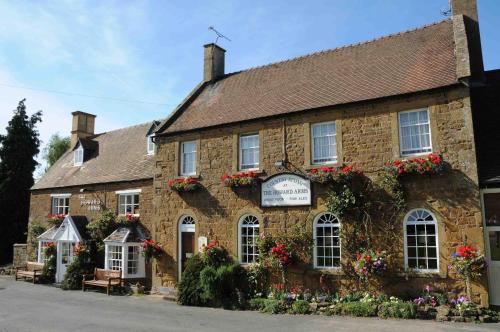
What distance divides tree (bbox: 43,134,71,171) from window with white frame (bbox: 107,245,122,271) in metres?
28.2

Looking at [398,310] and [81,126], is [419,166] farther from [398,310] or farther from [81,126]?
[81,126]

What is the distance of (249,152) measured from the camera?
16.4 metres

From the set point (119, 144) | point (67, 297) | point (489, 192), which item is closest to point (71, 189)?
point (119, 144)

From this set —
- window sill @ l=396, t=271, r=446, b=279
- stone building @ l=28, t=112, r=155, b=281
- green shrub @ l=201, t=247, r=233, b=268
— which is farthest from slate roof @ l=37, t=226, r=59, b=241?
window sill @ l=396, t=271, r=446, b=279

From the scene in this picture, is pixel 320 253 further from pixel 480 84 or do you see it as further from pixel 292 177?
pixel 480 84

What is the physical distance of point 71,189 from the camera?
77.4 ft

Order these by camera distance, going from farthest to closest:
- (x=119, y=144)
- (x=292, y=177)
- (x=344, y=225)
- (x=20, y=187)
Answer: (x=20, y=187) → (x=119, y=144) → (x=292, y=177) → (x=344, y=225)

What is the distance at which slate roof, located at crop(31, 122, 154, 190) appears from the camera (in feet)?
70.9

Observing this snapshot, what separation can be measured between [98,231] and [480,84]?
17340mm

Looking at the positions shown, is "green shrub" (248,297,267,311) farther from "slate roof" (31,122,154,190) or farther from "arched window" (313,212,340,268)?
"slate roof" (31,122,154,190)

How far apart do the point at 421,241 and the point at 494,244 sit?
2.03 metres

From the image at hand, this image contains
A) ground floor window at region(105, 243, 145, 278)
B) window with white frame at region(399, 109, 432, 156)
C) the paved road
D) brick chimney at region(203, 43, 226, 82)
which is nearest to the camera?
the paved road

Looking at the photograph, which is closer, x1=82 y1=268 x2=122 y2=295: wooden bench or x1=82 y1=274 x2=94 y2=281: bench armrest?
x1=82 y1=268 x2=122 y2=295: wooden bench

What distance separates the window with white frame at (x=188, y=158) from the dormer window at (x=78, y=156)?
10.8 meters
